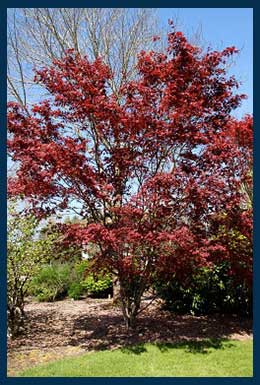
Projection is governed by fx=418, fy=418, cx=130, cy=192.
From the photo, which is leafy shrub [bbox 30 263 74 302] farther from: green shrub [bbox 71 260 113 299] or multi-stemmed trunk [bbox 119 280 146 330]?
multi-stemmed trunk [bbox 119 280 146 330]

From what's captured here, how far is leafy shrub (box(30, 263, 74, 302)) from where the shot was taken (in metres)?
11.5

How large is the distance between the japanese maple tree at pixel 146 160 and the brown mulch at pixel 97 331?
3.39ft

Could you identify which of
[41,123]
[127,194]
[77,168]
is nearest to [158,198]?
A: [127,194]

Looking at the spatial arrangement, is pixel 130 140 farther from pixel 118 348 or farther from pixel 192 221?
pixel 118 348

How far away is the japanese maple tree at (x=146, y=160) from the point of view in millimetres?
6414

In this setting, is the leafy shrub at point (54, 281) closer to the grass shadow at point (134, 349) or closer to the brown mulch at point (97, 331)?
the brown mulch at point (97, 331)

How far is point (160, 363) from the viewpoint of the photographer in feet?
18.8

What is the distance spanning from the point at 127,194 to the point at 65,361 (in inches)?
107

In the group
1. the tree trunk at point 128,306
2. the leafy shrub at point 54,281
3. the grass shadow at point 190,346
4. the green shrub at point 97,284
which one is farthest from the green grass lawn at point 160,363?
the leafy shrub at point 54,281

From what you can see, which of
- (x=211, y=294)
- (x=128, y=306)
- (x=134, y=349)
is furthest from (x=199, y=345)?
(x=211, y=294)

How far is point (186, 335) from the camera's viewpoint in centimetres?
725

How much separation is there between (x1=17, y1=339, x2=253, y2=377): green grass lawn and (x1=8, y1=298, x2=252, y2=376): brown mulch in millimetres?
445

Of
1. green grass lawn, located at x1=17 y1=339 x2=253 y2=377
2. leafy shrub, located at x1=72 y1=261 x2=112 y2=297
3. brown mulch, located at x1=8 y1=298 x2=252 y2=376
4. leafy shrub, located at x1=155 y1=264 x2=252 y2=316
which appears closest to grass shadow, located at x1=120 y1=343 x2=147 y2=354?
green grass lawn, located at x1=17 y1=339 x2=253 y2=377

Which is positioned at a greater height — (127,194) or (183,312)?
(127,194)
